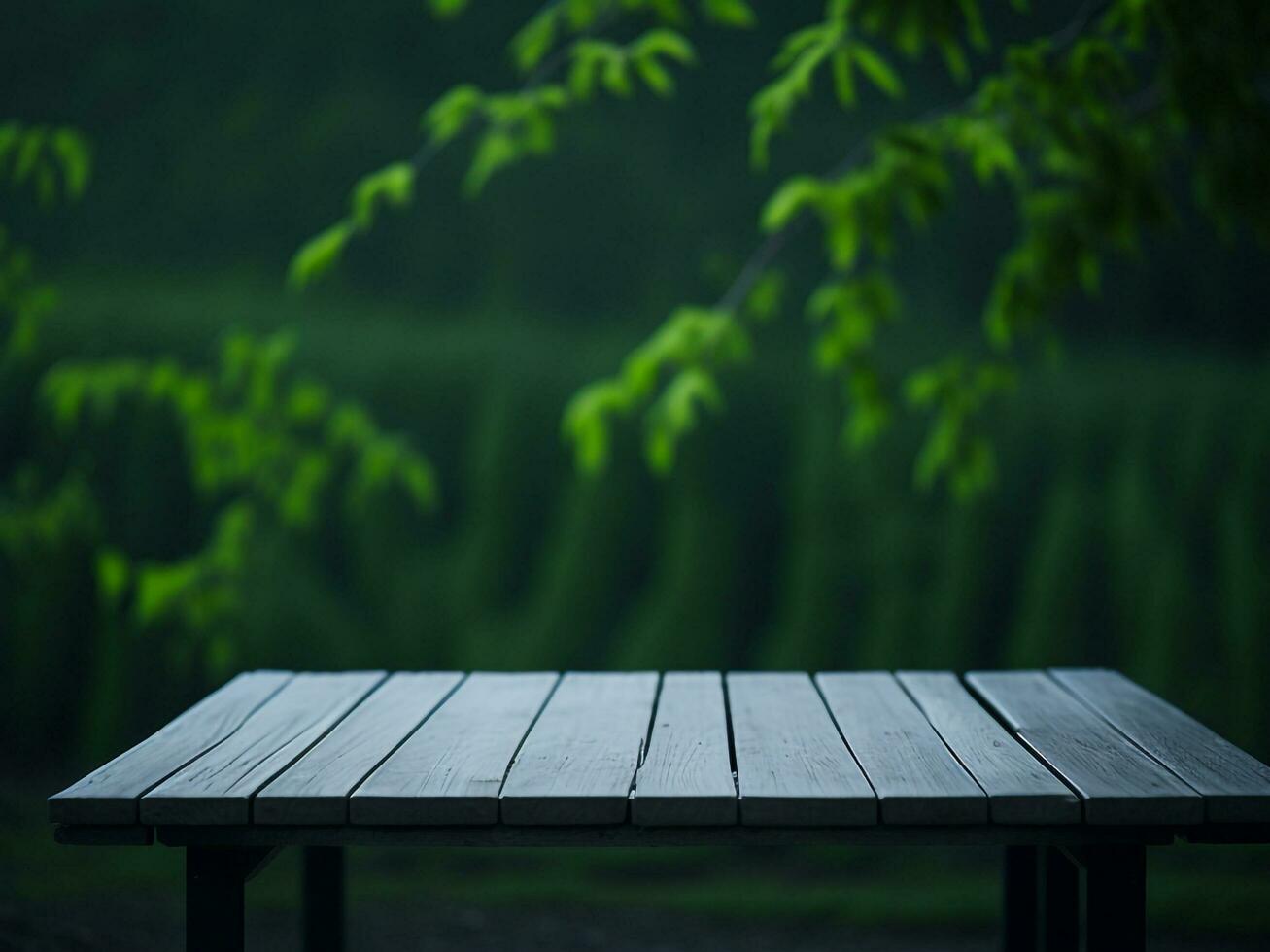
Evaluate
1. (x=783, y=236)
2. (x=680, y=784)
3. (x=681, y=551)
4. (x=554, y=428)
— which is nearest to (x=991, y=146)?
(x=783, y=236)

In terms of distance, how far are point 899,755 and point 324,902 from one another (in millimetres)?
1033

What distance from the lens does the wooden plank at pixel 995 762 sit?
1.49 metres

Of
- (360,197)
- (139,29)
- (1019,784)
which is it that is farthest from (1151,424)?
(139,29)

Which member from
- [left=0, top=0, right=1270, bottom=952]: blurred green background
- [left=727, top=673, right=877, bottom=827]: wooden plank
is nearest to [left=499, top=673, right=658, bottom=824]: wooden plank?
[left=727, top=673, right=877, bottom=827]: wooden plank

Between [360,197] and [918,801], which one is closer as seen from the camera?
[918,801]

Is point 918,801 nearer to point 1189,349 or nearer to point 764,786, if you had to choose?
point 764,786

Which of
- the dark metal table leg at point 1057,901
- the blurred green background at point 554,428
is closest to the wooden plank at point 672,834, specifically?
the dark metal table leg at point 1057,901

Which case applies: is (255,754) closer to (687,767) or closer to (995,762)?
(687,767)

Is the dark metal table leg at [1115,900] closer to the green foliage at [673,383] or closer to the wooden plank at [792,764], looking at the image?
the wooden plank at [792,764]

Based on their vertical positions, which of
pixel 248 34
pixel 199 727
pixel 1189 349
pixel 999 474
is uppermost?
pixel 248 34

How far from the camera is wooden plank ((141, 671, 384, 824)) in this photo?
1.51 m

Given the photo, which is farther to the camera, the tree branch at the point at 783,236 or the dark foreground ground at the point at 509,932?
the tree branch at the point at 783,236

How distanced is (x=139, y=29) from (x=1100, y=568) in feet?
10.5

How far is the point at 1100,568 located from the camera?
3902 mm
